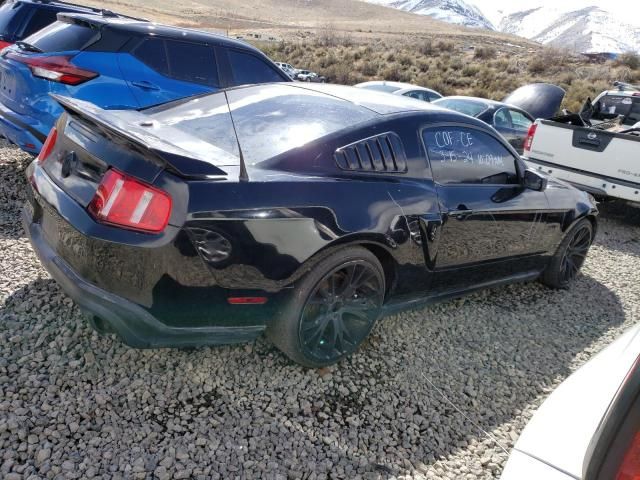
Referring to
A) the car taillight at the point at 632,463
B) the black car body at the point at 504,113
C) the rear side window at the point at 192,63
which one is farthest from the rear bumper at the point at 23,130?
the black car body at the point at 504,113

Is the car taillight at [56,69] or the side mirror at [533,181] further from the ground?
the car taillight at [56,69]

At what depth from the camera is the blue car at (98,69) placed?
14.1 ft

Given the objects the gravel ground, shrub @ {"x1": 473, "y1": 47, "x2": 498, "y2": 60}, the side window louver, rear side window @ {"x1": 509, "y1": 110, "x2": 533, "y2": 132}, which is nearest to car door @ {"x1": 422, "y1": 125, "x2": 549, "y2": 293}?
the side window louver

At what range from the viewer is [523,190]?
384 cm

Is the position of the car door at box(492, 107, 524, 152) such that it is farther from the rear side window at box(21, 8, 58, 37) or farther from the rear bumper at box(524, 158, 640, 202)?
the rear side window at box(21, 8, 58, 37)

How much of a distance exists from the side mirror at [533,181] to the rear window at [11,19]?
614cm

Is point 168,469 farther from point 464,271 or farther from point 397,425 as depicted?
point 464,271

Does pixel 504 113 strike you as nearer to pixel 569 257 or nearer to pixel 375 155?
pixel 569 257

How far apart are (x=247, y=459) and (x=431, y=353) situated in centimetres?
147

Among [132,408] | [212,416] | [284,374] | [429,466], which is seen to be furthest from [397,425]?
[132,408]

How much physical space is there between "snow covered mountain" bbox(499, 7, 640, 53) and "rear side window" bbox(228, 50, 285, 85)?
12527 centimetres

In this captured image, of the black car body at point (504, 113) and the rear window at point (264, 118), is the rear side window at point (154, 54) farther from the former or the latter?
the black car body at point (504, 113)

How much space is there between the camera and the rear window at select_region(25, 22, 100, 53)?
14.9ft

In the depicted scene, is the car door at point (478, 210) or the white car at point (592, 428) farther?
the car door at point (478, 210)
